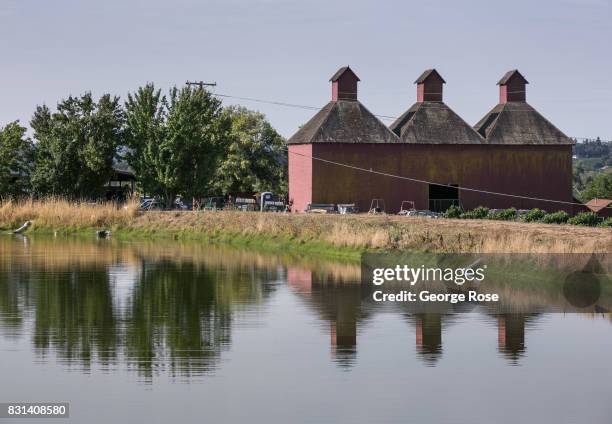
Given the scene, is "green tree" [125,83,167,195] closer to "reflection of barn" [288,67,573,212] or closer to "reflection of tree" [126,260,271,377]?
"reflection of barn" [288,67,573,212]

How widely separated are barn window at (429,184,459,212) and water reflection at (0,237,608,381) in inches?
1067

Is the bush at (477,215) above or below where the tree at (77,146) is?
below

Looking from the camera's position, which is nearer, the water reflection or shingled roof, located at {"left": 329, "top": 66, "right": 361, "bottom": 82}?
the water reflection

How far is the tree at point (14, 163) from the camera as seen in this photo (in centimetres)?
7719

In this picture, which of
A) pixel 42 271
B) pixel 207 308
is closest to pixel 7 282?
pixel 42 271

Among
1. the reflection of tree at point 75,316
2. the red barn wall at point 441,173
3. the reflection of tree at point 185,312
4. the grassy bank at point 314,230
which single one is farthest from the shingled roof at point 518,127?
the reflection of tree at point 75,316

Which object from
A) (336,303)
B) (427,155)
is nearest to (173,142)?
(427,155)

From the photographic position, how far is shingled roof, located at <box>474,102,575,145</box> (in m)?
72.6

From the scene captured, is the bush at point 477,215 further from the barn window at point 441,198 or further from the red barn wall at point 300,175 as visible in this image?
the red barn wall at point 300,175

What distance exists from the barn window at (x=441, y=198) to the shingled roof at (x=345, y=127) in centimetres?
435

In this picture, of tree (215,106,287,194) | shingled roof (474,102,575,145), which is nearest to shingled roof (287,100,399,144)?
shingled roof (474,102,575,145)

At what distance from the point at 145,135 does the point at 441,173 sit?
2018 cm

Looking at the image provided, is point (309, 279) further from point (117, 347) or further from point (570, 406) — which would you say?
point (570, 406)

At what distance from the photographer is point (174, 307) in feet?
95.7
